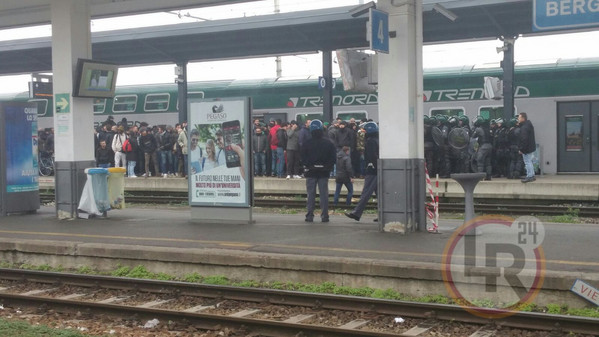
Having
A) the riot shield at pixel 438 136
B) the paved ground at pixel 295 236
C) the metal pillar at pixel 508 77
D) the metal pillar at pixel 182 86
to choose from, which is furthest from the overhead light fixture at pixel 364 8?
the metal pillar at pixel 182 86

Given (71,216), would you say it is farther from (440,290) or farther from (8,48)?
(8,48)

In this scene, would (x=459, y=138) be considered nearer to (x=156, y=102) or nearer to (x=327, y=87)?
(x=327, y=87)

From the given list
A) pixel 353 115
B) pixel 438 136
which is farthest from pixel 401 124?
pixel 353 115

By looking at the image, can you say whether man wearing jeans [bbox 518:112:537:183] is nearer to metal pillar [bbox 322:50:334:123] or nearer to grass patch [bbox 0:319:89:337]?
metal pillar [bbox 322:50:334:123]

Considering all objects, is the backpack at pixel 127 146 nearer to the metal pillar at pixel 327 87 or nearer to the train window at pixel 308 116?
the metal pillar at pixel 327 87

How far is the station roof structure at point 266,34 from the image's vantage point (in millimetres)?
19953

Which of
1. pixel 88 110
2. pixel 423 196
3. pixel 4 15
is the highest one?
pixel 4 15

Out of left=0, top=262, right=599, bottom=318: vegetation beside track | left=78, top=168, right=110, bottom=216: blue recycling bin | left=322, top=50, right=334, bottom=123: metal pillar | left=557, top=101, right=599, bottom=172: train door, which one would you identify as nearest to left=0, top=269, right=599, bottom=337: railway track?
left=0, top=262, right=599, bottom=318: vegetation beside track

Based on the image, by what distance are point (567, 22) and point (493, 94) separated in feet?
41.8

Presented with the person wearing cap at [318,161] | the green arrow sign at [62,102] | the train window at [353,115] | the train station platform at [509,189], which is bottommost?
the train station platform at [509,189]

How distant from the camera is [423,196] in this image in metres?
12.2

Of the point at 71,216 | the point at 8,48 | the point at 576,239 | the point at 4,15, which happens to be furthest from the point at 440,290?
the point at 8,48

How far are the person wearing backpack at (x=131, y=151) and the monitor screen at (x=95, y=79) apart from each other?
23.3 feet

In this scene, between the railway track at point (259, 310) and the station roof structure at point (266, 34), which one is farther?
the station roof structure at point (266, 34)
